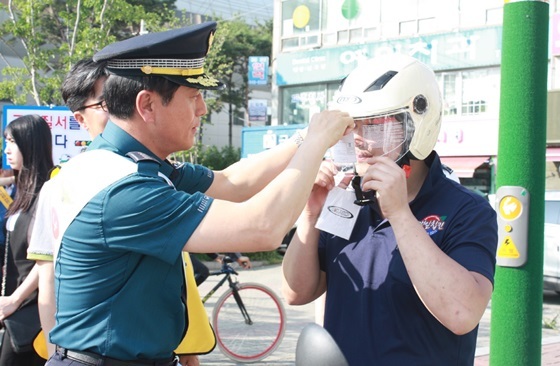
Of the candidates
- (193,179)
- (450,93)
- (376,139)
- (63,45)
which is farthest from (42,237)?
(450,93)

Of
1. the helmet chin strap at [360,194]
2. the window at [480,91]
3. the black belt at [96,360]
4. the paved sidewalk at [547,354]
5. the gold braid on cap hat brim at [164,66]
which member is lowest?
the paved sidewalk at [547,354]

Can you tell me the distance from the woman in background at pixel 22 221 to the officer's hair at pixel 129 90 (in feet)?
5.91

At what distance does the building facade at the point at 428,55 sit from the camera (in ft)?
69.9

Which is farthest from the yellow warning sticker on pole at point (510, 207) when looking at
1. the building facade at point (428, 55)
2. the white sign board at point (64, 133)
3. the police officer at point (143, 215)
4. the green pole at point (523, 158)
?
the building facade at point (428, 55)

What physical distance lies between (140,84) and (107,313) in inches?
26.2

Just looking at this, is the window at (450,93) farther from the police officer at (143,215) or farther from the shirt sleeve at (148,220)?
the shirt sleeve at (148,220)

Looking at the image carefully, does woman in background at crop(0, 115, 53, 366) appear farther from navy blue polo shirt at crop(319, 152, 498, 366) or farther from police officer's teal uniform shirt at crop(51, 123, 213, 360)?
navy blue polo shirt at crop(319, 152, 498, 366)

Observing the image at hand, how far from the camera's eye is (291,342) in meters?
7.84

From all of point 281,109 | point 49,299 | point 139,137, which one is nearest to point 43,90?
point 49,299

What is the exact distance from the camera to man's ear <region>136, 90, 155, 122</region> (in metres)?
2.16

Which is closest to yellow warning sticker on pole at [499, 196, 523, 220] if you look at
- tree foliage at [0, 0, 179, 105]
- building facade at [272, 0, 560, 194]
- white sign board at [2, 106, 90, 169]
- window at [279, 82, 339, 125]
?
white sign board at [2, 106, 90, 169]

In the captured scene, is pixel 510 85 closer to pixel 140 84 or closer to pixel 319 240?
pixel 319 240

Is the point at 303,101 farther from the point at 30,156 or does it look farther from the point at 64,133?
the point at 30,156

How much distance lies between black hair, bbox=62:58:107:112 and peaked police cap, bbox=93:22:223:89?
595 millimetres
